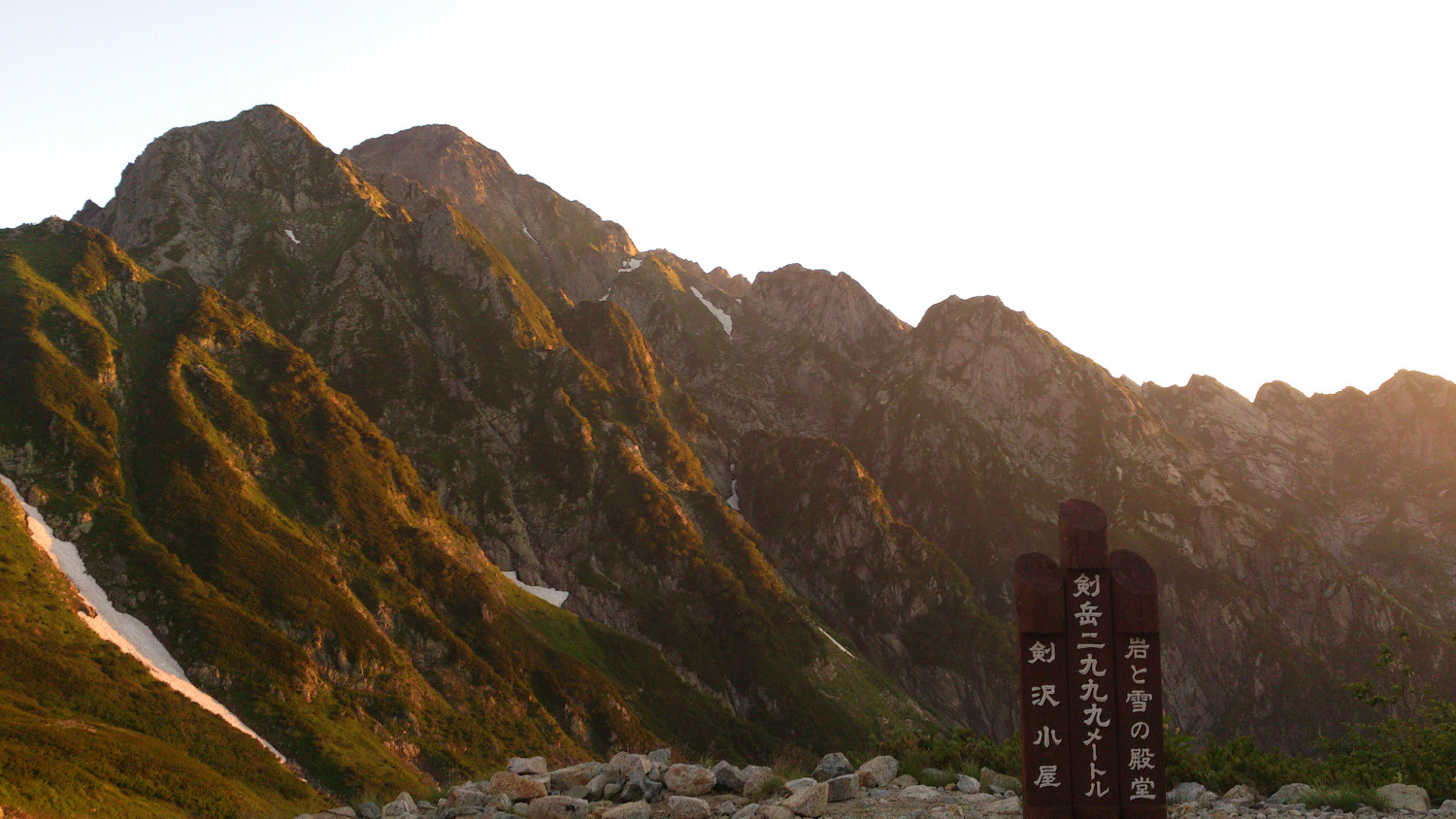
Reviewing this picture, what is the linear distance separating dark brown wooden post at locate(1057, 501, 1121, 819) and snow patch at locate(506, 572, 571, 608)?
115 m

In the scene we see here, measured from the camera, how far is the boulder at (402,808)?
18875 mm

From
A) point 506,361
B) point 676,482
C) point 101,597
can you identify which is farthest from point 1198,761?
point 506,361

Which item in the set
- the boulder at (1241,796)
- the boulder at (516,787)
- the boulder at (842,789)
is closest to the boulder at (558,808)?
the boulder at (516,787)

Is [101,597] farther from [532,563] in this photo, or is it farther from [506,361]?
[506,361]

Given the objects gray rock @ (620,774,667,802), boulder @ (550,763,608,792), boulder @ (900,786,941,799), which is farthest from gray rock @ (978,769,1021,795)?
boulder @ (550,763,608,792)

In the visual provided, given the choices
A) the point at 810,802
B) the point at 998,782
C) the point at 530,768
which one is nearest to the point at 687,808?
the point at 810,802

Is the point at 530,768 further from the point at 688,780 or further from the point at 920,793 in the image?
the point at 920,793

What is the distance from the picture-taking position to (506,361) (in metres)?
164

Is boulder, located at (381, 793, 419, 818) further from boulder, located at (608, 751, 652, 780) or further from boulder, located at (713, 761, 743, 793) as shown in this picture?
boulder, located at (713, 761, 743, 793)

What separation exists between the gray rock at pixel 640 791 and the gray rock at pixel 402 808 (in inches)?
176

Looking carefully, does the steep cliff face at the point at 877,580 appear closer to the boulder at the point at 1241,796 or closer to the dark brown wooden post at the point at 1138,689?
the boulder at the point at 1241,796

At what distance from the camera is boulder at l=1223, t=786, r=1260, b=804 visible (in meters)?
18.8

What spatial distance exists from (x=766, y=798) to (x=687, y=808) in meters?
2.26

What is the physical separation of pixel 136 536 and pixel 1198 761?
3351 inches
